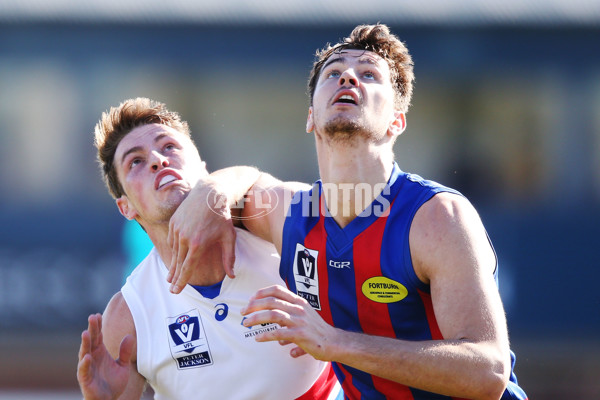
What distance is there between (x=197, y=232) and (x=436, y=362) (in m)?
1.34

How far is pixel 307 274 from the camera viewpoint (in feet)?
10.9

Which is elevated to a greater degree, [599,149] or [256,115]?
[256,115]

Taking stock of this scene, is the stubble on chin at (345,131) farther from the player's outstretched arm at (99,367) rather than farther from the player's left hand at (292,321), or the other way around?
the player's outstretched arm at (99,367)

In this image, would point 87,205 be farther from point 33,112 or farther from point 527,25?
point 527,25

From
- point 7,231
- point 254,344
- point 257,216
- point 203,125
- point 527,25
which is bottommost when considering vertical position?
point 254,344

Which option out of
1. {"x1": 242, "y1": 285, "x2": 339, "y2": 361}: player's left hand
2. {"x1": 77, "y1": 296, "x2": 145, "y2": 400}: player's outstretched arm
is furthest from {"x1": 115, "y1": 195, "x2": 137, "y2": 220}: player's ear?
{"x1": 242, "y1": 285, "x2": 339, "y2": 361}: player's left hand

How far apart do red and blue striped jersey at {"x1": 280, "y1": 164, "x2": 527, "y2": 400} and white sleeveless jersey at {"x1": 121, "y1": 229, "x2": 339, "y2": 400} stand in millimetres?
308

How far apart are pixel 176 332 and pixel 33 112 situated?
6637 mm

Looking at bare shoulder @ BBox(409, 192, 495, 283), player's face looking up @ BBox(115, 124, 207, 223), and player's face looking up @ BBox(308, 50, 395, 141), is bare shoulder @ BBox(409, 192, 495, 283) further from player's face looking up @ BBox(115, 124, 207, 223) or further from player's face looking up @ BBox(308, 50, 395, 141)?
player's face looking up @ BBox(115, 124, 207, 223)

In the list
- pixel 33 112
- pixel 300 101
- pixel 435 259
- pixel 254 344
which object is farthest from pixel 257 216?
pixel 33 112

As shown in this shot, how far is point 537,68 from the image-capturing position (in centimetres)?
932

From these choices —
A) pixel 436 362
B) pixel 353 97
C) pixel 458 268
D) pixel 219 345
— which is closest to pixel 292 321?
pixel 436 362

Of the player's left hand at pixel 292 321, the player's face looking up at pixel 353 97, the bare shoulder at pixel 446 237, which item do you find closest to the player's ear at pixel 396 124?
the player's face looking up at pixel 353 97

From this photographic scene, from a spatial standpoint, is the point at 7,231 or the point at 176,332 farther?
the point at 7,231
